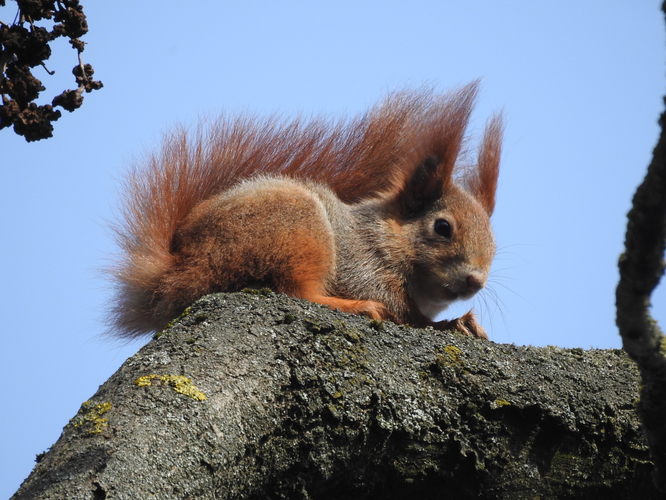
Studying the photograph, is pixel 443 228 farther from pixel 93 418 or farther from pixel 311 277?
pixel 93 418

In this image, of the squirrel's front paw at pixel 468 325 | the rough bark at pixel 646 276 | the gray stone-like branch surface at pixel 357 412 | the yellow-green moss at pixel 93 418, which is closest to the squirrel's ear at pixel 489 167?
the squirrel's front paw at pixel 468 325

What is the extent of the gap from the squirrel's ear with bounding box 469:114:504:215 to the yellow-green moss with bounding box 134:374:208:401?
12.7 ft

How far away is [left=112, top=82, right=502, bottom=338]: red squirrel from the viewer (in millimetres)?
4656

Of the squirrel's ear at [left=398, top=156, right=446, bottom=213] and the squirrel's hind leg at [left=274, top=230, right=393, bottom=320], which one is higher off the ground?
the squirrel's ear at [left=398, top=156, right=446, bottom=213]

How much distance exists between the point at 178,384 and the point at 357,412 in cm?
69

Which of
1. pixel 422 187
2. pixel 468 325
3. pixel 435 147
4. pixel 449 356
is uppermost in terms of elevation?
pixel 435 147

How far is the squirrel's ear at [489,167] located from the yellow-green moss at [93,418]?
4.12 metres

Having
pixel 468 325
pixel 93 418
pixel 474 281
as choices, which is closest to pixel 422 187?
pixel 474 281

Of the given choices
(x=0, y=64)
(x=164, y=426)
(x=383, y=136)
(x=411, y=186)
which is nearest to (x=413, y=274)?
(x=411, y=186)

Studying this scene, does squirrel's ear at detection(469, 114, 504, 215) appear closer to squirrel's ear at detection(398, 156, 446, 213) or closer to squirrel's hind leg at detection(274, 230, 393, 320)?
squirrel's ear at detection(398, 156, 446, 213)

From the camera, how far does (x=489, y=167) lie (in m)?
6.26

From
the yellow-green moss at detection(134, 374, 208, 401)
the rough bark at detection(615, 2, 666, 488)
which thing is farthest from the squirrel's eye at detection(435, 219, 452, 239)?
the yellow-green moss at detection(134, 374, 208, 401)

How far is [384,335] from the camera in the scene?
347 centimetres

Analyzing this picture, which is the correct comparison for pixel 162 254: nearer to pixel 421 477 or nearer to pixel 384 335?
pixel 384 335
